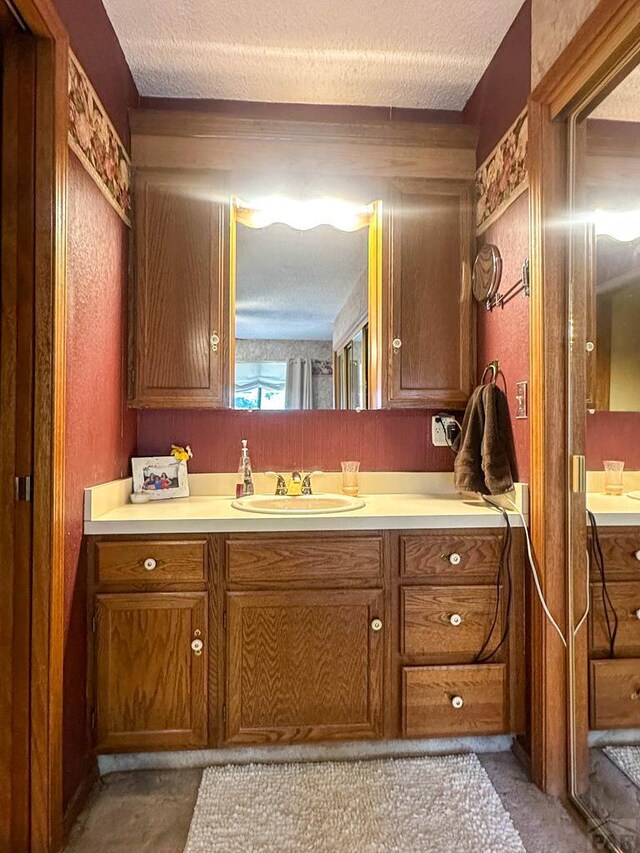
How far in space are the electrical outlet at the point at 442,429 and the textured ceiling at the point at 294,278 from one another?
599 mm

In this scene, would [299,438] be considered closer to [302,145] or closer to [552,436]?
[552,436]

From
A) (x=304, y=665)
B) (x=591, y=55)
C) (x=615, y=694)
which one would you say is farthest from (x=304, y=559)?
(x=591, y=55)

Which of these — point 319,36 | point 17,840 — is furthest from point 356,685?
point 319,36

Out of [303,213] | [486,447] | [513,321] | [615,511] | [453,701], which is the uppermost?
[303,213]

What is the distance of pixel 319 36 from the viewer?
171 centimetres

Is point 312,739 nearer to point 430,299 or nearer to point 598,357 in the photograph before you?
point 598,357

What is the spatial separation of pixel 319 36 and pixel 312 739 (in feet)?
7.80

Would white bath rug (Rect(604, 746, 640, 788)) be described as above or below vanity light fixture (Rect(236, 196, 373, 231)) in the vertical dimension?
below

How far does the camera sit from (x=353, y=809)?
1.41 m

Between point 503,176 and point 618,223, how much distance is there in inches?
18.4

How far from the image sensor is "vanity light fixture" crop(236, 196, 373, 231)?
77.6 inches

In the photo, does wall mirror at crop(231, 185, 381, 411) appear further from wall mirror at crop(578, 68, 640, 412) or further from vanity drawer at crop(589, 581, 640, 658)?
vanity drawer at crop(589, 581, 640, 658)

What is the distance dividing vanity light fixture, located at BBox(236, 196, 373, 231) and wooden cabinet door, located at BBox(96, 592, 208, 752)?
147cm

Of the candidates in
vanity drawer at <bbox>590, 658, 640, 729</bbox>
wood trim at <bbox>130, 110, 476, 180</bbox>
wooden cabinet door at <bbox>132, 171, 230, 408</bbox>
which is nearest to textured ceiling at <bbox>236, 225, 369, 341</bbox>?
wooden cabinet door at <bbox>132, 171, 230, 408</bbox>
